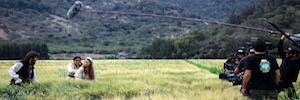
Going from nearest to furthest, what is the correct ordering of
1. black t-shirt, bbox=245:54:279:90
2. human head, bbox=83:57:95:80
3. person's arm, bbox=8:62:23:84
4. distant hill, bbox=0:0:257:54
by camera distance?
A: black t-shirt, bbox=245:54:279:90, person's arm, bbox=8:62:23:84, human head, bbox=83:57:95:80, distant hill, bbox=0:0:257:54

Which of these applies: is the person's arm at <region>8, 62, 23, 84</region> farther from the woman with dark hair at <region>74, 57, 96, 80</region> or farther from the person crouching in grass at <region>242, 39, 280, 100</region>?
the person crouching in grass at <region>242, 39, 280, 100</region>

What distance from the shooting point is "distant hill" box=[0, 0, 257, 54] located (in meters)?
88.6

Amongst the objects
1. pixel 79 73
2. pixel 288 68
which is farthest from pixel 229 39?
pixel 288 68

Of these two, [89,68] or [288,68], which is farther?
[89,68]

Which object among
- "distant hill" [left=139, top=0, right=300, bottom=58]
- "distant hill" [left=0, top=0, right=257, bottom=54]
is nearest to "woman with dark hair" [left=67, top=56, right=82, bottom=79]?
"distant hill" [left=139, top=0, right=300, bottom=58]

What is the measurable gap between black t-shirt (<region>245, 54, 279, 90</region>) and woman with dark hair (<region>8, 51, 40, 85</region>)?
511 centimetres

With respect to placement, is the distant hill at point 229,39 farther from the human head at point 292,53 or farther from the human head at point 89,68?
the human head at point 89,68

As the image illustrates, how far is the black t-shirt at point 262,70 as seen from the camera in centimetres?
449

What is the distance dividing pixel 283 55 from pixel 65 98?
488 cm

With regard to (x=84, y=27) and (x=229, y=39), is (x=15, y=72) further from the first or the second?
(x=84, y=27)

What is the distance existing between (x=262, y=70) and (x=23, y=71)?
5.47 meters

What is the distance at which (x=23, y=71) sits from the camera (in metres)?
6.34

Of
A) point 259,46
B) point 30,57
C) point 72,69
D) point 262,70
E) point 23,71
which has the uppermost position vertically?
point 259,46

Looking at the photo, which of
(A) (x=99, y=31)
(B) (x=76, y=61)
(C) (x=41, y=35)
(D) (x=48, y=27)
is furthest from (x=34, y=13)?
(B) (x=76, y=61)
